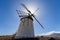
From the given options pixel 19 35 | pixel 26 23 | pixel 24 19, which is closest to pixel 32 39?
pixel 19 35

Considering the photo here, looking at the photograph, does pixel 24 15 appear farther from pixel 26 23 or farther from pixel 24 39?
pixel 24 39

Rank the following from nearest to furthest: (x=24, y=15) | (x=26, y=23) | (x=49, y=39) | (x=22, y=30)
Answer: (x=49, y=39) < (x=22, y=30) < (x=26, y=23) < (x=24, y=15)

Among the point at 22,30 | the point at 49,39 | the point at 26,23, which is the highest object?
the point at 26,23

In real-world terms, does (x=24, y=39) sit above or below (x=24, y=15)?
below

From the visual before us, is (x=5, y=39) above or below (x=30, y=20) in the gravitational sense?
below

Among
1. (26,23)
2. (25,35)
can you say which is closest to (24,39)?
(25,35)

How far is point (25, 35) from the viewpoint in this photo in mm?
27875

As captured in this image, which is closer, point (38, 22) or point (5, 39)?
point (5, 39)

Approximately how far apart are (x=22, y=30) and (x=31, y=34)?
8.35 feet

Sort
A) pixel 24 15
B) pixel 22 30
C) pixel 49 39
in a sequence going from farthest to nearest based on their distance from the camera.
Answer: pixel 24 15, pixel 22 30, pixel 49 39

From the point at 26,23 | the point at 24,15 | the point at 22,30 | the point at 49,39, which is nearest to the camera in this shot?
the point at 49,39

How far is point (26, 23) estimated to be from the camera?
30969 millimetres

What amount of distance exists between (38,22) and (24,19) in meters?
5.33

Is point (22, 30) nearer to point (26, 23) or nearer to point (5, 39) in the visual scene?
point (26, 23)
